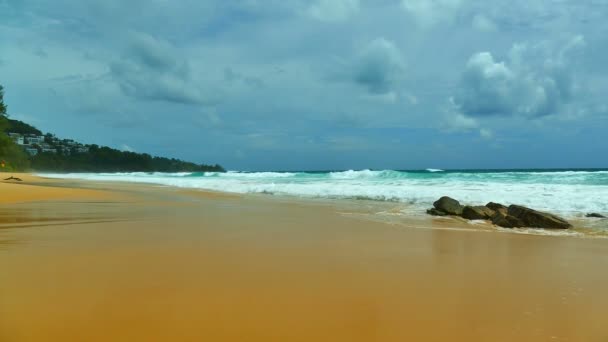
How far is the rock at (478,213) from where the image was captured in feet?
28.9

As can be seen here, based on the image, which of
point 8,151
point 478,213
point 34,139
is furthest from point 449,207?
point 34,139

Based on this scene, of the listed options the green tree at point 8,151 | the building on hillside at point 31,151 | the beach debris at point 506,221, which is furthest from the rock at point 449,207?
the building on hillside at point 31,151

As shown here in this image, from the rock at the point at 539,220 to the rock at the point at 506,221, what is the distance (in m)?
0.10

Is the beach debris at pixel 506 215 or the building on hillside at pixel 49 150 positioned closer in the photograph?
the beach debris at pixel 506 215

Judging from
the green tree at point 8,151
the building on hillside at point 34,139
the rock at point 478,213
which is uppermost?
the building on hillside at point 34,139

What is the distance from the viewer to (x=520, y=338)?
2.35m

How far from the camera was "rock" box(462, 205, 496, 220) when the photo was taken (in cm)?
880

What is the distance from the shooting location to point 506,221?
7.72 m

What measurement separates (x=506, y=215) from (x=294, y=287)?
6.14 metres

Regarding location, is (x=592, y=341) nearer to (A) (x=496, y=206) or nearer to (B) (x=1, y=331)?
(B) (x=1, y=331)

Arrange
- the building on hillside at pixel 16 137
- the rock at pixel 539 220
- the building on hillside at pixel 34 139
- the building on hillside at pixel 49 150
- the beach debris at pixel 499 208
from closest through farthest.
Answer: the rock at pixel 539 220 < the beach debris at pixel 499 208 < the building on hillside at pixel 16 137 < the building on hillside at pixel 49 150 < the building on hillside at pixel 34 139

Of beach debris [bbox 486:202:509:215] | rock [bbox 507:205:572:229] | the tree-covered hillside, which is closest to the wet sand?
rock [bbox 507:205:572:229]

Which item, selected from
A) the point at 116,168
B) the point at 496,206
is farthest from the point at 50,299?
the point at 116,168

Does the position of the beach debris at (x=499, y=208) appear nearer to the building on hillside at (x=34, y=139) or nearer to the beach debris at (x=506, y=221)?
the beach debris at (x=506, y=221)
